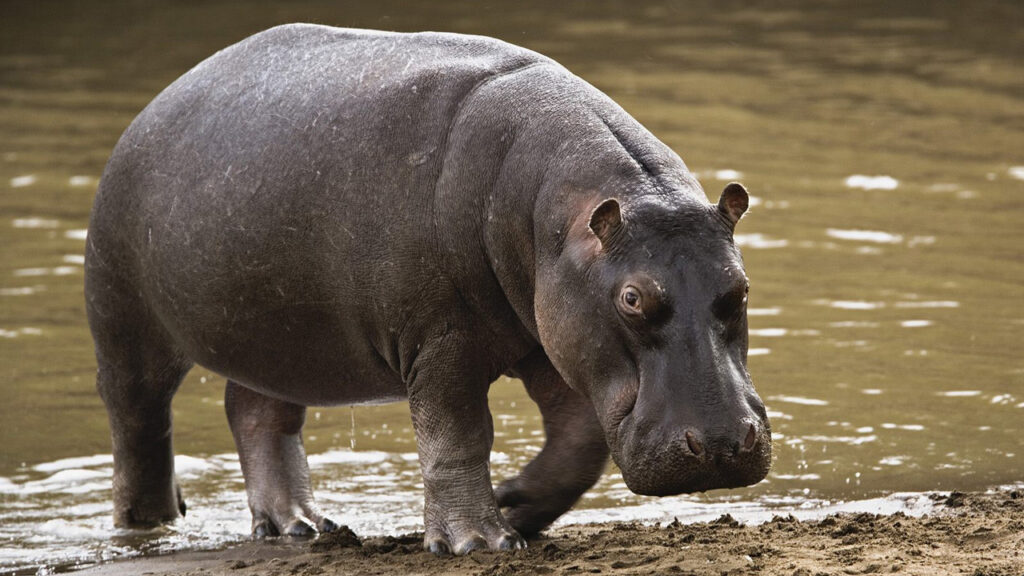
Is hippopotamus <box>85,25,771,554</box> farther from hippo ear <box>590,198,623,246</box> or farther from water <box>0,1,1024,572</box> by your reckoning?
water <box>0,1,1024,572</box>

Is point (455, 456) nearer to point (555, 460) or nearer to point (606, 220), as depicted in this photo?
point (555, 460)

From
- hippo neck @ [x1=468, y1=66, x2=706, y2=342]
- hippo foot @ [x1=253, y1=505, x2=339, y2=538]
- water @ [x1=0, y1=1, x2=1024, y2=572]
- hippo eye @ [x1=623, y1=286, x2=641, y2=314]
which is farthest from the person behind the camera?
water @ [x1=0, y1=1, x2=1024, y2=572]

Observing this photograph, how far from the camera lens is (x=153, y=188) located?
571 cm

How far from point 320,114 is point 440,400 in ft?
3.25

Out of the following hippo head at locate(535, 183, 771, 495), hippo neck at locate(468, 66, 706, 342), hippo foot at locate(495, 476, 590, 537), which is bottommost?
hippo foot at locate(495, 476, 590, 537)

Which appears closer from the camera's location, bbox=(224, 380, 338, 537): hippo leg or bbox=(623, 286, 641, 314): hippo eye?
bbox=(623, 286, 641, 314): hippo eye

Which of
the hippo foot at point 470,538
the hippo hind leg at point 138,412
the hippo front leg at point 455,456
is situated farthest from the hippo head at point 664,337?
the hippo hind leg at point 138,412

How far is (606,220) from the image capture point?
4.44 meters

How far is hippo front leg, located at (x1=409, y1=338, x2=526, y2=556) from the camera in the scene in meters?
5.02

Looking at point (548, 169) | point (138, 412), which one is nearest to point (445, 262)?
point (548, 169)

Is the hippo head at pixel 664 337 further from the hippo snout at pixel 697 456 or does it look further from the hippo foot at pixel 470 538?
the hippo foot at pixel 470 538

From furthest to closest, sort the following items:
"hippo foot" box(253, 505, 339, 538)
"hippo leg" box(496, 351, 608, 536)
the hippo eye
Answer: "hippo foot" box(253, 505, 339, 538) → "hippo leg" box(496, 351, 608, 536) → the hippo eye

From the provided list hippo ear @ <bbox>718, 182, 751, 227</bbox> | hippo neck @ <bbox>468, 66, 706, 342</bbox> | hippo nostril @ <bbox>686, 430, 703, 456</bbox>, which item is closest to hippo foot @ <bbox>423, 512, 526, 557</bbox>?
hippo neck @ <bbox>468, 66, 706, 342</bbox>

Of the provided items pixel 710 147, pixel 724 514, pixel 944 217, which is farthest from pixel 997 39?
pixel 724 514
